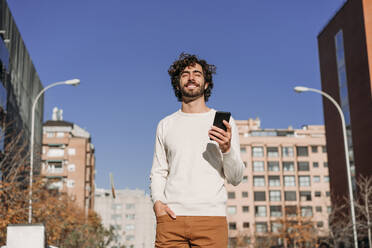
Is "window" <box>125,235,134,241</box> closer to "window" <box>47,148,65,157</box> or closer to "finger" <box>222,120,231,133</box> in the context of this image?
"window" <box>47,148,65,157</box>

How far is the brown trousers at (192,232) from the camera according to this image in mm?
3396

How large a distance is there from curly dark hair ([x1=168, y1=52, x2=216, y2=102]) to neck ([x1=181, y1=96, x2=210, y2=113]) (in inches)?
6.4

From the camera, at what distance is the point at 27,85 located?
47.7 m

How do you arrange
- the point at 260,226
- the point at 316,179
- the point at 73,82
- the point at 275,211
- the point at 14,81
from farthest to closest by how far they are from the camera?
the point at 316,179 < the point at 275,211 < the point at 260,226 < the point at 14,81 < the point at 73,82

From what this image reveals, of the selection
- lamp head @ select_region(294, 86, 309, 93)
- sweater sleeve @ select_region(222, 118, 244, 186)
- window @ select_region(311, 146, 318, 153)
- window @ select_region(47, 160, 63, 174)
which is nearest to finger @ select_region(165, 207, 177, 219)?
sweater sleeve @ select_region(222, 118, 244, 186)

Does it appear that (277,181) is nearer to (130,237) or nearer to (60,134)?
(60,134)

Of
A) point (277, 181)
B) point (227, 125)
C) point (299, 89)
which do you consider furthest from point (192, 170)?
point (277, 181)

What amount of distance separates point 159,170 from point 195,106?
519mm

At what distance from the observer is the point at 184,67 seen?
12.9ft

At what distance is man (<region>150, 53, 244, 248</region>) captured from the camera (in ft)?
11.3

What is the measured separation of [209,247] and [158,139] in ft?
2.97

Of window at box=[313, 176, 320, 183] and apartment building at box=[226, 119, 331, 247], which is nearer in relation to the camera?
apartment building at box=[226, 119, 331, 247]

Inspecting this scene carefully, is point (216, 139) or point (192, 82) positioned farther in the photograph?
point (192, 82)

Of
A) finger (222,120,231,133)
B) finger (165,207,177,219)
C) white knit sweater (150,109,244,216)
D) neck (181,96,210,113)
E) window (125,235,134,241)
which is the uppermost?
neck (181,96,210,113)
